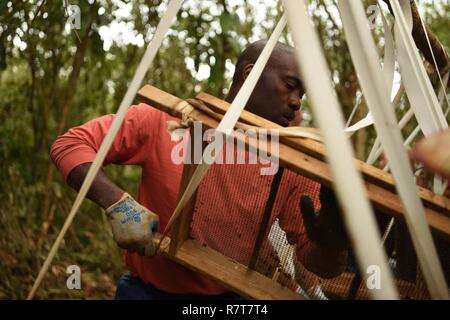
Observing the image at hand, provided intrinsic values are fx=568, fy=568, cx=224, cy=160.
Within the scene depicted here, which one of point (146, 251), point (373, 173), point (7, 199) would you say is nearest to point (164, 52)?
point (7, 199)

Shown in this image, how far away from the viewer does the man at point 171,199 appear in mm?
1039

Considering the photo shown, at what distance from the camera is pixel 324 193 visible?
0.91 meters

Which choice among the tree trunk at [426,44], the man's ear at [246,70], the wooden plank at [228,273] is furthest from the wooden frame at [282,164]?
the man's ear at [246,70]

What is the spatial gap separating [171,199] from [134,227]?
13.2 inches

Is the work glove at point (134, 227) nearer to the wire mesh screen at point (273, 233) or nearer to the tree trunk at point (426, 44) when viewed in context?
the wire mesh screen at point (273, 233)

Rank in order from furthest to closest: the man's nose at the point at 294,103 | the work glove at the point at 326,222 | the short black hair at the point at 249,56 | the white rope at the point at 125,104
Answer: the short black hair at the point at 249,56
the man's nose at the point at 294,103
the work glove at the point at 326,222
the white rope at the point at 125,104

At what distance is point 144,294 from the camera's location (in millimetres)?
1393

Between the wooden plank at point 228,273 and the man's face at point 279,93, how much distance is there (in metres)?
0.57

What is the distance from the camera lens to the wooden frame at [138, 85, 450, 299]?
2.61 ft

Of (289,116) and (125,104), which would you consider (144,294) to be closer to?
(289,116)
